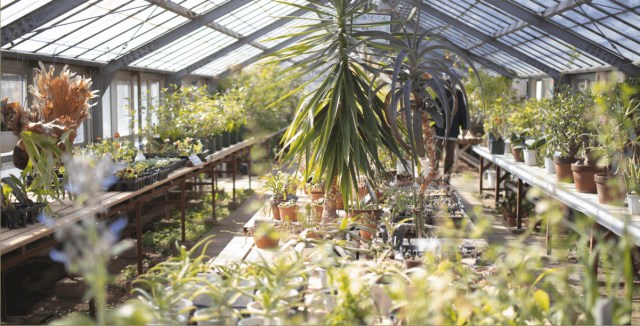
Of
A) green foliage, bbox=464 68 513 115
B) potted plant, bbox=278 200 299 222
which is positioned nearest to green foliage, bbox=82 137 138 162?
potted plant, bbox=278 200 299 222

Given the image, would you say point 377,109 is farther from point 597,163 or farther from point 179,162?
point 179,162

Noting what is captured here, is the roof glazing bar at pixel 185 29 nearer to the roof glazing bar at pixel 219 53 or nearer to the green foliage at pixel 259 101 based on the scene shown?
the roof glazing bar at pixel 219 53

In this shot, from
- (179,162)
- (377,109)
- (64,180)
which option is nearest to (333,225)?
(377,109)

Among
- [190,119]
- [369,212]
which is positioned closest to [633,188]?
[369,212]

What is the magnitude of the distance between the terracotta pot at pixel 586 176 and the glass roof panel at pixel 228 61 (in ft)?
28.7

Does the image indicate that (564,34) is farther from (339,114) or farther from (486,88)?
(339,114)

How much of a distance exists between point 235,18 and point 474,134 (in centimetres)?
414

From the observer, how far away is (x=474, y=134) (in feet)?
35.8

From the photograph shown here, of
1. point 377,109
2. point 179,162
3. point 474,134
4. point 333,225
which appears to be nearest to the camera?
point 333,225

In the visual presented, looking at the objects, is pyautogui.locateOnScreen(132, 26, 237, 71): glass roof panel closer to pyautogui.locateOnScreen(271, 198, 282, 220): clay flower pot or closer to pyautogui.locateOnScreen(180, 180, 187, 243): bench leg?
pyautogui.locateOnScreen(180, 180, 187, 243): bench leg

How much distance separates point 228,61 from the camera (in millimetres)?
13570

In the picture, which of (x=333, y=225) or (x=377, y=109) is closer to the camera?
(x=333, y=225)

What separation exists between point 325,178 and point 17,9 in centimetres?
314

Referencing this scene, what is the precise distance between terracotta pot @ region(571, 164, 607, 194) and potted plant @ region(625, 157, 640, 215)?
0.72 meters
